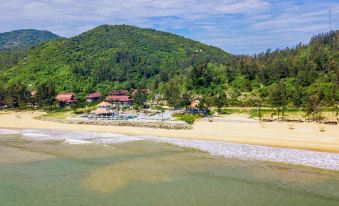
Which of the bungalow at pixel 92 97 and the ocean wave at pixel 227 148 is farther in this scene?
the bungalow at pixel 92 97

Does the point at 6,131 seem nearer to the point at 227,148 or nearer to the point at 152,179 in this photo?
the point at 227,148

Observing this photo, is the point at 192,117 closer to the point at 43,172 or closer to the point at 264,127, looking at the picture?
the point at 264,127

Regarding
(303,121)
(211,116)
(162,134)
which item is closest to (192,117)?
(211,116)

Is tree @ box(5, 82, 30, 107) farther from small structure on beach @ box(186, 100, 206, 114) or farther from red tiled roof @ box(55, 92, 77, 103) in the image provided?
small structure on beach @ box(186, 100, 206, 114)

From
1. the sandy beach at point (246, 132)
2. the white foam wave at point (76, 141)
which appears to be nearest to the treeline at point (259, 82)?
the sandy beach at point (246, 132)

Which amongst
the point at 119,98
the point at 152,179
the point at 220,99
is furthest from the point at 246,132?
the point at 119,98

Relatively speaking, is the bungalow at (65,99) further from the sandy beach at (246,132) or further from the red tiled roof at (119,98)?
the sandy beach at (246,132)

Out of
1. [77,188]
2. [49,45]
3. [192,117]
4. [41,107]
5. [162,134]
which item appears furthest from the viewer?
[49,45]
